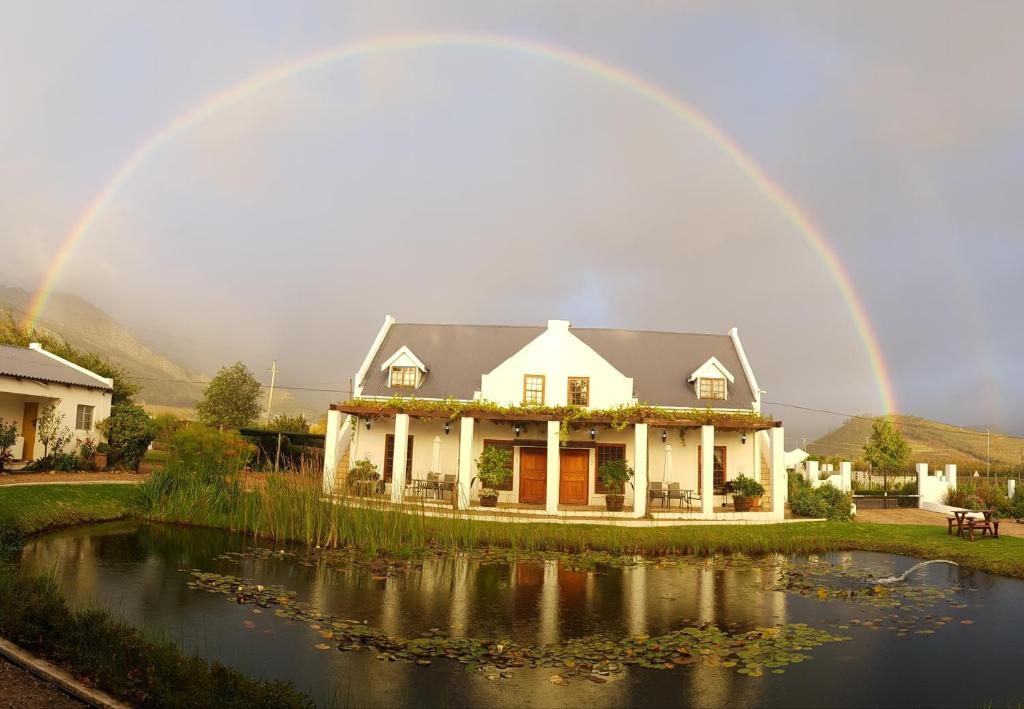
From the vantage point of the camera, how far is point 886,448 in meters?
41.2

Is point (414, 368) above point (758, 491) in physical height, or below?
above

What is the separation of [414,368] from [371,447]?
135 inches

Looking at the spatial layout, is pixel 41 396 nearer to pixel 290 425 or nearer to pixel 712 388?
pixel 290 425

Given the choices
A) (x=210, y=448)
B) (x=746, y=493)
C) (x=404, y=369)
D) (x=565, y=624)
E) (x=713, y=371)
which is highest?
(x=713, y=371)

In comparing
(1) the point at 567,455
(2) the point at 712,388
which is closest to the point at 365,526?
(1) the point at 567,455

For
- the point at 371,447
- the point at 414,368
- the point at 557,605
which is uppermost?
the point at 414,368

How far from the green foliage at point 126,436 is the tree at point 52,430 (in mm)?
1477

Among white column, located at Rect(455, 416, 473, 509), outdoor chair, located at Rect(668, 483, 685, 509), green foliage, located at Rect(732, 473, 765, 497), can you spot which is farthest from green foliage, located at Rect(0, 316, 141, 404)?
green foliage, located at Rect(732, 473, 765, 497)

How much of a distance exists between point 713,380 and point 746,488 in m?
4.94

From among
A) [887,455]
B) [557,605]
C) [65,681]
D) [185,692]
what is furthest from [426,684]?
[887,455]

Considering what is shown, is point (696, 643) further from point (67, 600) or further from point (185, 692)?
point (67, 600)

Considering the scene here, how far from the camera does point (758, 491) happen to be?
21.4 metres

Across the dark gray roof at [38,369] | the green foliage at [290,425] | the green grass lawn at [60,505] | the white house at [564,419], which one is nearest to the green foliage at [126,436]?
the dark gray roof at [38,369]

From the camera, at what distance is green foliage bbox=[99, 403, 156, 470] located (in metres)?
24.8
